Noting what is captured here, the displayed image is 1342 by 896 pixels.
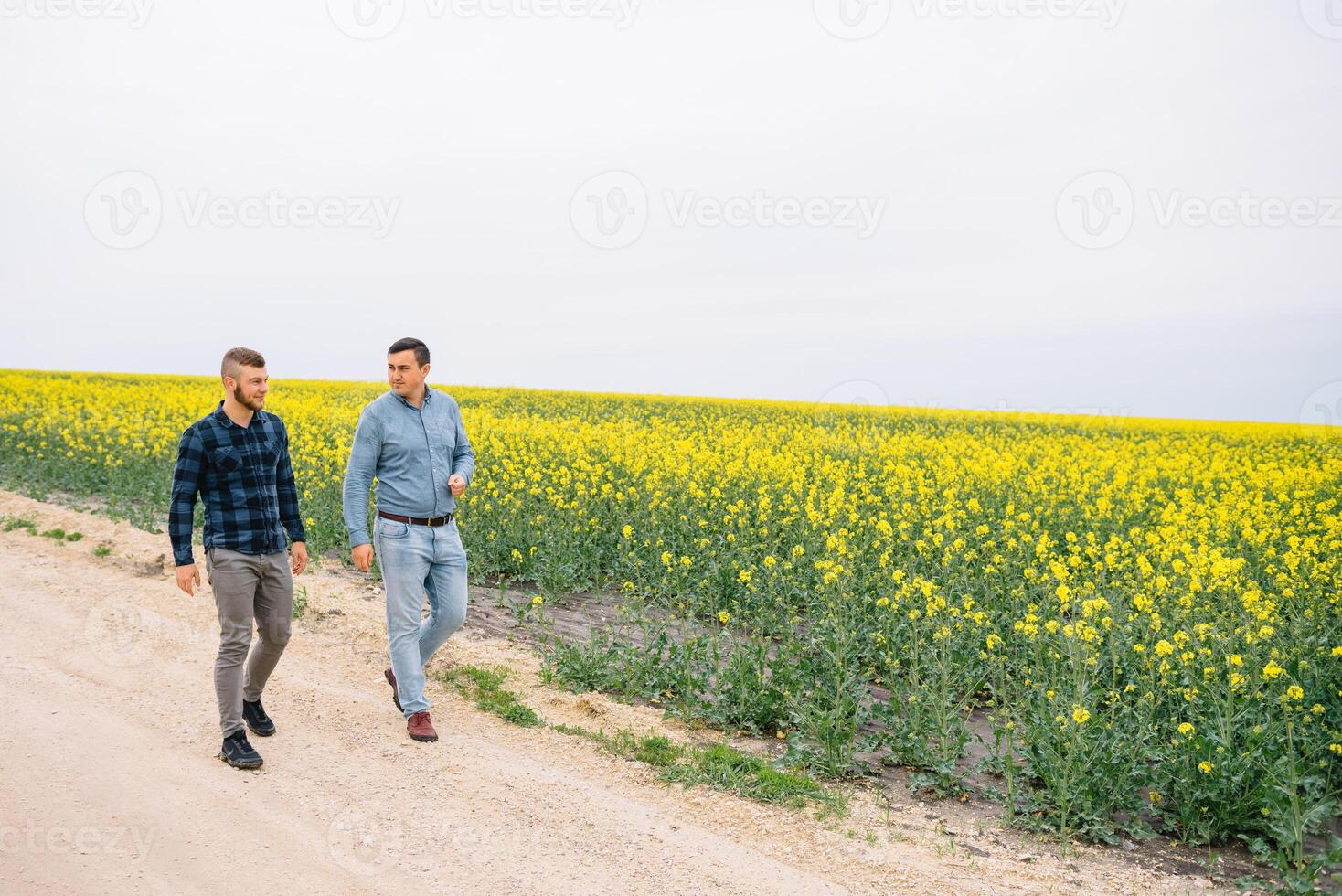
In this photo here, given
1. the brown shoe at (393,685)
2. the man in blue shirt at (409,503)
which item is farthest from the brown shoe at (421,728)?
the brown shoe at (393,685)

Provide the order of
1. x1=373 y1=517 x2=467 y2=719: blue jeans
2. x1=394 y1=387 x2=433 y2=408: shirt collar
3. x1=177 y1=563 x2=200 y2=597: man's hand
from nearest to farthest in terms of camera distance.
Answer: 1. x1=177 y1=563 x2=200 y2=597: man's hand
2. x1=373 y1=517 x2=467 y2=719: blue jeans
3. x1=394 y1=387 x2=433 y2=408: shirt collar

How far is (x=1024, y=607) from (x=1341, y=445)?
82.8 ft

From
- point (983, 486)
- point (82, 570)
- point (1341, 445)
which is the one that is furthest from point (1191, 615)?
point (1341, 445)

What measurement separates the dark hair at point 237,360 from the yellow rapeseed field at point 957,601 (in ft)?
10.0

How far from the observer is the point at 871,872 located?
441 cm

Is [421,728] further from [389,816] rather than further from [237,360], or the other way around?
[237,360]

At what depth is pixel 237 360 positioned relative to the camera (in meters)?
5.12

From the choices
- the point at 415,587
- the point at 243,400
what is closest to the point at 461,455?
the point at 415,587

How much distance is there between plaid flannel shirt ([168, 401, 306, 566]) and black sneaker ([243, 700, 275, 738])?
116 centimetres

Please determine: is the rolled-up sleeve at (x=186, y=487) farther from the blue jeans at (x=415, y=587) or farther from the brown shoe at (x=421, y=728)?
the brown shoe at (x=421, y=728)

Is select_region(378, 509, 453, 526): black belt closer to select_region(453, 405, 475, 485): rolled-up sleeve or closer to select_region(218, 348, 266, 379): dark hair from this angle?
select_region(453, 405, 475, 485): rolled-up sleeve

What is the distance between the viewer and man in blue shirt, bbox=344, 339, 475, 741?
5621mm

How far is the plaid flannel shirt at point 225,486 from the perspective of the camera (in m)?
5.10

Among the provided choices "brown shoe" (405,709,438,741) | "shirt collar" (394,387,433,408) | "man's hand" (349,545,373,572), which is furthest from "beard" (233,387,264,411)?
"brown shoe" (405,709,438,741)
